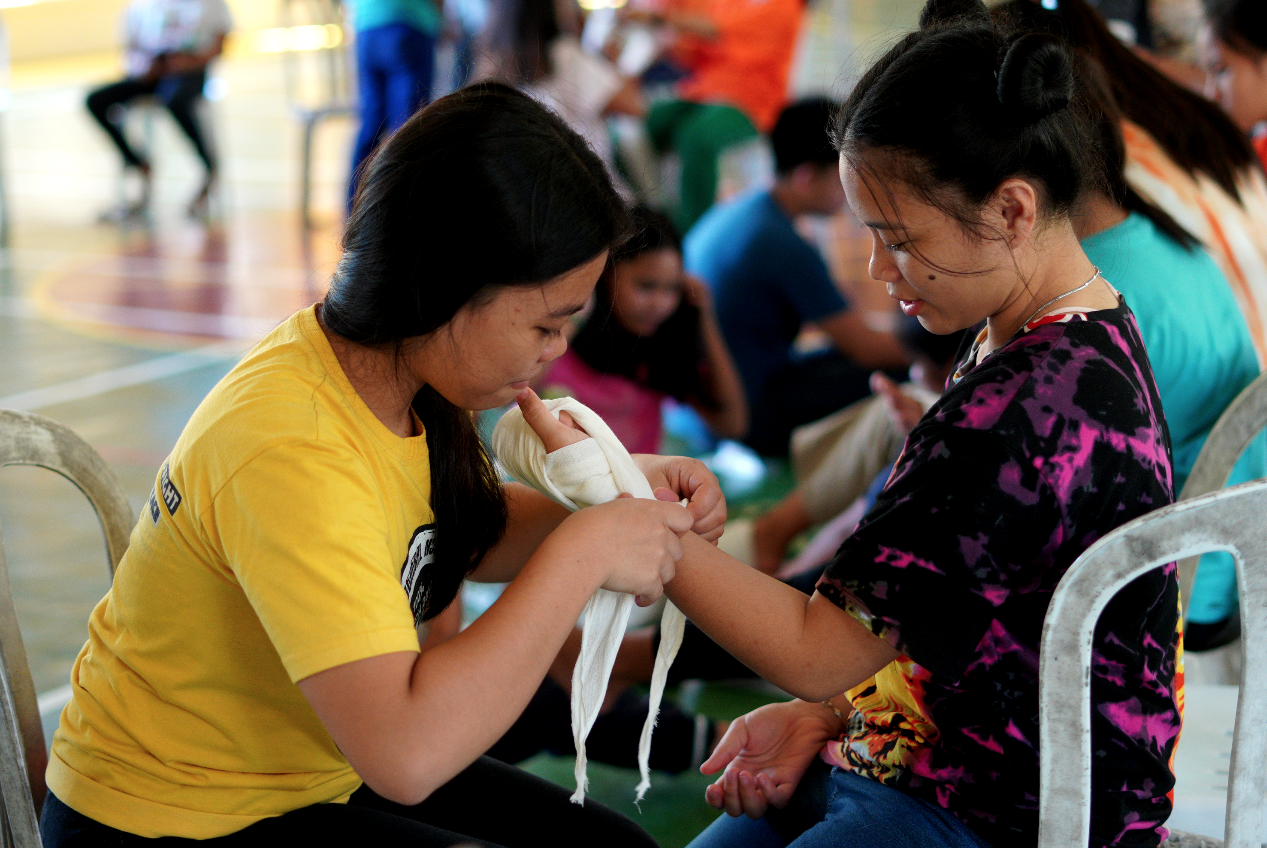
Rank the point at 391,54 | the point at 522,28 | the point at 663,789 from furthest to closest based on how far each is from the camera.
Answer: the point at 391,54 → the point at 522,28 → the point at 663,789

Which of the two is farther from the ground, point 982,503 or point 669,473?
point 982,503

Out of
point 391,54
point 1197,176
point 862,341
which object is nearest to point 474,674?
point 1197,176

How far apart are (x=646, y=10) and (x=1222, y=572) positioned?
4.71 m

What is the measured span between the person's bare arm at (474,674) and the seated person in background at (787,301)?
2.31 metres

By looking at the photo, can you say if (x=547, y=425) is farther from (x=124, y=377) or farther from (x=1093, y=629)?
(x=124, y=377)

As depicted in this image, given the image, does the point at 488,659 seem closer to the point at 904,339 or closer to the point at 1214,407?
the point at 1214,407

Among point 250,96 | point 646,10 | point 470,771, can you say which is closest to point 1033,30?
point 470,771

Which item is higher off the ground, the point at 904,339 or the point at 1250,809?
the point at 1250,809

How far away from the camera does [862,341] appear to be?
3.13m

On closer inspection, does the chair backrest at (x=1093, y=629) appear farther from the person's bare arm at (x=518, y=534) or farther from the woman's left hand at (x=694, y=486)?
the person's bare arm at (x=518, y=534)

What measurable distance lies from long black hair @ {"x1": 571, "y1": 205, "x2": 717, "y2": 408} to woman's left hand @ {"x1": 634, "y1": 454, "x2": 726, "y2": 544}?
1.25m

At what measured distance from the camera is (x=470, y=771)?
1.15 m

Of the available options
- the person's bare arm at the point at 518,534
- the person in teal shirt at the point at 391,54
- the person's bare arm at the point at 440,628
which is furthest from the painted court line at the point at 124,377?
the person's bare arm at the point at 518,534

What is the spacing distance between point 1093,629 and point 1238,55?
166cm
